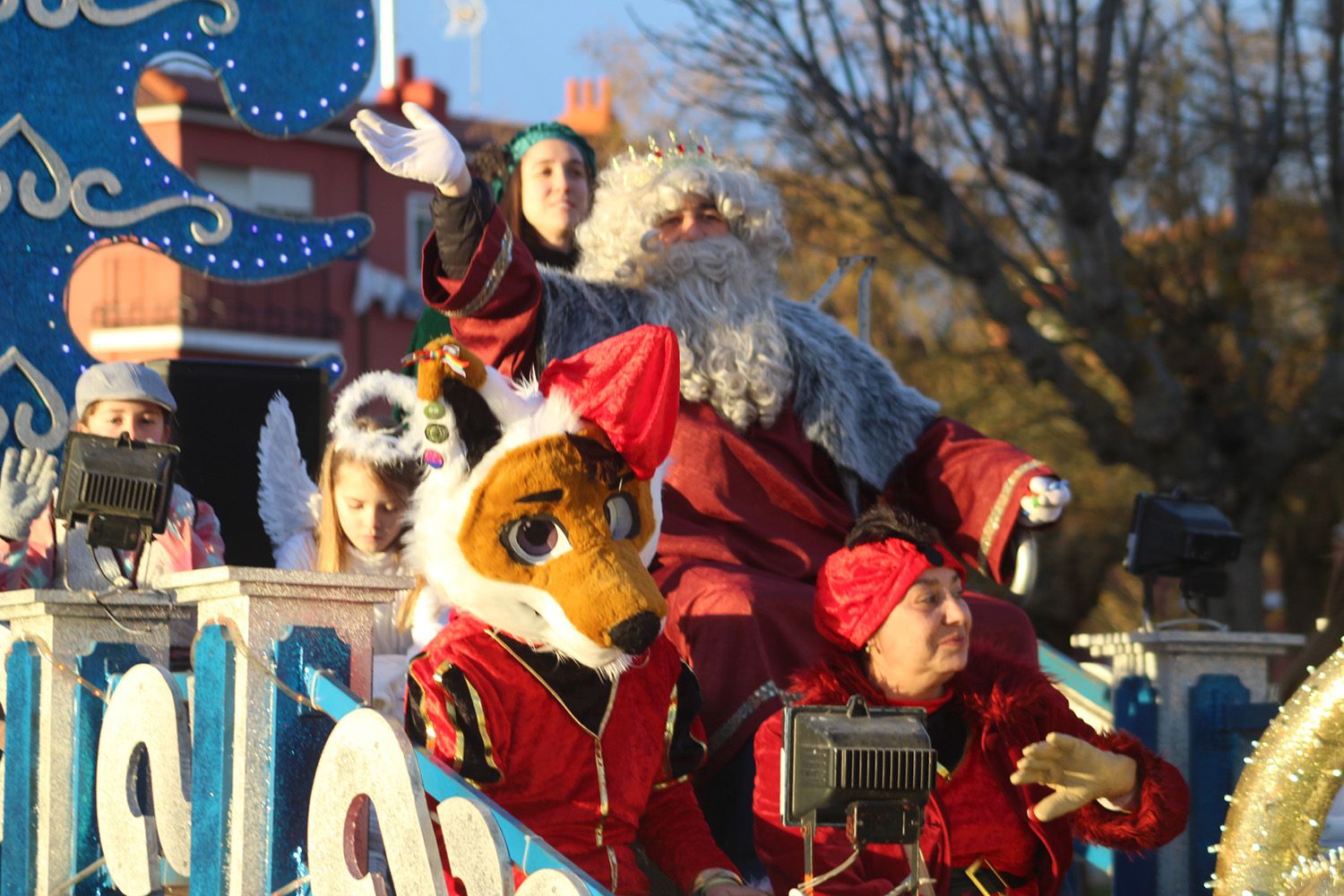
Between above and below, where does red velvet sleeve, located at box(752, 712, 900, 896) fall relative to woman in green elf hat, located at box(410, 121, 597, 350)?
below

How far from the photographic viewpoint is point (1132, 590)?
14344 millimetres

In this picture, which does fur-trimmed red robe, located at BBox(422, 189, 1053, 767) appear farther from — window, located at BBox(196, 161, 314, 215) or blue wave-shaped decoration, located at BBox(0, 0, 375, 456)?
window, located at BBox(196, 161, 314, 215)

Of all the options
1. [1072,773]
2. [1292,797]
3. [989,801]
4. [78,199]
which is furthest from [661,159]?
[1292,797]

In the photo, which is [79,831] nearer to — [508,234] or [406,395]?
[406,395]

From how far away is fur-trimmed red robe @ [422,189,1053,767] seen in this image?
3865mm

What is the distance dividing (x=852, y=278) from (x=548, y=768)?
11099 mm

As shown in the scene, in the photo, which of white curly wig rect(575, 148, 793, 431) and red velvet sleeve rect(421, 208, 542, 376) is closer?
red velvet sleeve rect(421, 208, 542, 376)

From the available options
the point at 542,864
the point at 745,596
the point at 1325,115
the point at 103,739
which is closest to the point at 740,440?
the point at 745,596

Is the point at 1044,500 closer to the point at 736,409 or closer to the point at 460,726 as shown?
the point at 736,409

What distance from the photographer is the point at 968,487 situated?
4453 mm

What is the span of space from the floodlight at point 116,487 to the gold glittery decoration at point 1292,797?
2.01m

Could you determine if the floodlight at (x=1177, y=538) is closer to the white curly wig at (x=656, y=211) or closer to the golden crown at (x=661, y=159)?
the white curly wig at (x=656, y=211)

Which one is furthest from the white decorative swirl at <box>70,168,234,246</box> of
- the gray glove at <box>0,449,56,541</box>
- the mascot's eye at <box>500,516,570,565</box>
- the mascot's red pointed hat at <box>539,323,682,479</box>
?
the mascot's eye at <box>500,516,570,565</box>

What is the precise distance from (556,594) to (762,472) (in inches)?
49.5
